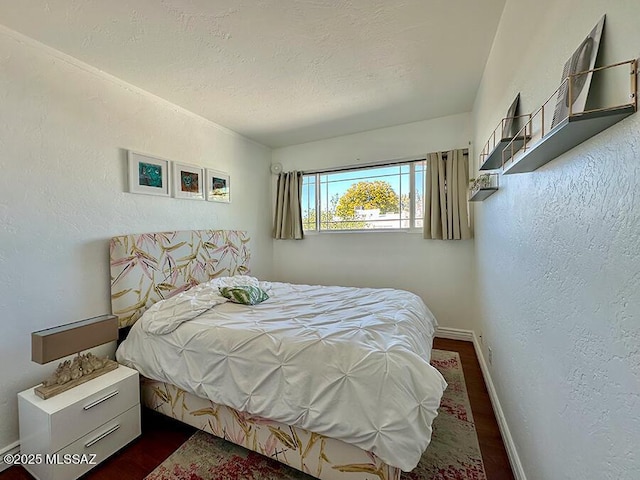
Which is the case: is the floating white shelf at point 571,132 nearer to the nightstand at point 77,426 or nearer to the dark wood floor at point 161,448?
the dark wood floor at point 161,448

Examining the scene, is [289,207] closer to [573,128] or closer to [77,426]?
[77,426]

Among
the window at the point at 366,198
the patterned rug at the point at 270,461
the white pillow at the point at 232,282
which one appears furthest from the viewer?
the window at the point at 366,198

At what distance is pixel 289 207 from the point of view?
426 cm

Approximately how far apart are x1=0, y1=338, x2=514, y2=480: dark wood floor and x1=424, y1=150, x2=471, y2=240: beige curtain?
1654 mm

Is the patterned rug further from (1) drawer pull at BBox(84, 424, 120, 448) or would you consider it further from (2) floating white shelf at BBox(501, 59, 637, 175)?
(2) floating white shelf at BBox(501, 59, 637, 175)

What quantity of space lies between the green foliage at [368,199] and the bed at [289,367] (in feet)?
4.88

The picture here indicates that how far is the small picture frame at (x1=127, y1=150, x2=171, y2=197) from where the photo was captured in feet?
8.07

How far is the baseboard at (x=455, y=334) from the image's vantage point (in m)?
3.37

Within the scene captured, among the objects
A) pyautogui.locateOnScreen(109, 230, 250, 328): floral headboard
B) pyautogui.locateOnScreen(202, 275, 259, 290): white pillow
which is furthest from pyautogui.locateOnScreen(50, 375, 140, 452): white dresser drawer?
pyautogui.locateOnScreen(202, 275, 259, 290): white pillow

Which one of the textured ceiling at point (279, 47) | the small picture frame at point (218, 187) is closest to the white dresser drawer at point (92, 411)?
the small picture frame at point (218, 187)

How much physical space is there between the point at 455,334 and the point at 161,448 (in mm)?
3102

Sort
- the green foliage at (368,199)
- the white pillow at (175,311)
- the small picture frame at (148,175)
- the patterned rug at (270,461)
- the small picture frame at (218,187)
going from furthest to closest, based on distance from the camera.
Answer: the green foliage at (368,199)
the small picture frame at (218,187)
the small picture frame at (148,175)
the white pillow at (175,311)
the patterned rug at (270,461)

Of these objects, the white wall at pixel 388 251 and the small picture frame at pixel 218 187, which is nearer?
the small picture frame at pixel 218 187

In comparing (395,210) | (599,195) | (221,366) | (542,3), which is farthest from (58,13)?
(395,210)
